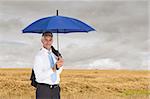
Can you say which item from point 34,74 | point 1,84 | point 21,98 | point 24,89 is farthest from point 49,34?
point 1,84

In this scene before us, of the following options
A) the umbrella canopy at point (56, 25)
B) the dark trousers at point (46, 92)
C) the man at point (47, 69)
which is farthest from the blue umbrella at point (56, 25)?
the dark trousers at point (46, 92)

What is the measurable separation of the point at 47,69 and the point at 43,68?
2.3 inches

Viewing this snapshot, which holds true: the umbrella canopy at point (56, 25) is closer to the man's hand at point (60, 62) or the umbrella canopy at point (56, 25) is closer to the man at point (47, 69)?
the man at point (47, 69)

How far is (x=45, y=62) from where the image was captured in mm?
6602

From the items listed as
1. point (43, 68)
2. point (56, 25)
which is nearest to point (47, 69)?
point (43, 68)

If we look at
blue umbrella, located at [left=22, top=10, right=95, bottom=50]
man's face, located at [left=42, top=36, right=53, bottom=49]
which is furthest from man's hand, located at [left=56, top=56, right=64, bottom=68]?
blue umbrella, located at [left=22, top=10, right=95, bottom=50]

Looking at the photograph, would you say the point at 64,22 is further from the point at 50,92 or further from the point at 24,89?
the point at 24,89

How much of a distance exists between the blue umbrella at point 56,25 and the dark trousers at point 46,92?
87 cm

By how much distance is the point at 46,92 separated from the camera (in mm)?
6746

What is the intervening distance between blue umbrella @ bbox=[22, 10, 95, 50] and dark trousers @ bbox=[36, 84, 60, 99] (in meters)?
0.87

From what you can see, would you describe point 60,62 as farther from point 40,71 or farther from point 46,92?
point 46,92

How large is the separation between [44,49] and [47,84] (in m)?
0.52

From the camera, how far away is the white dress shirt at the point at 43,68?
258 inches

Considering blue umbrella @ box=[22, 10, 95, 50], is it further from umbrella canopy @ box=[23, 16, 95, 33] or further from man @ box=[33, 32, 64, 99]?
man @ box=[33, 32, 64, 99]
